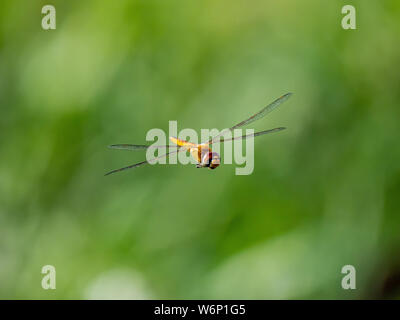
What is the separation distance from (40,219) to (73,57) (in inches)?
32.7

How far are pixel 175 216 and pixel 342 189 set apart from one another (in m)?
0.82

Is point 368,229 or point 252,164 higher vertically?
point 252,164

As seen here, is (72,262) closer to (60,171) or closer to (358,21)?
(60,171)

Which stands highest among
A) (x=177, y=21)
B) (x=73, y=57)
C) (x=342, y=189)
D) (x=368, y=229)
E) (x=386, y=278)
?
(x=177, y=21)

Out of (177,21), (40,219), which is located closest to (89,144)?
(40,219)

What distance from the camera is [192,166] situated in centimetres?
281

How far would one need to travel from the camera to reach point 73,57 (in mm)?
2861

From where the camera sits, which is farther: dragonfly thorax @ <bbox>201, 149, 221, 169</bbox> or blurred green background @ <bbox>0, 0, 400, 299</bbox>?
blurred green background @ <bbox>0, 0, 400, 299</bbox>

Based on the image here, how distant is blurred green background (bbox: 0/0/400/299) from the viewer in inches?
106

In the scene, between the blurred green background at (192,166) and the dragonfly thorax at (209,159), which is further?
the blurred green background at (192,166)

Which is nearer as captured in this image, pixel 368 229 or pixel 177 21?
pixel 368 229

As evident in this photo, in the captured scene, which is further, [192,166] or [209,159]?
[192,166]

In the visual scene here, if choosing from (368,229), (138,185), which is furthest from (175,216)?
(368,229)

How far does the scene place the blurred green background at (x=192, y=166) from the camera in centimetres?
270
